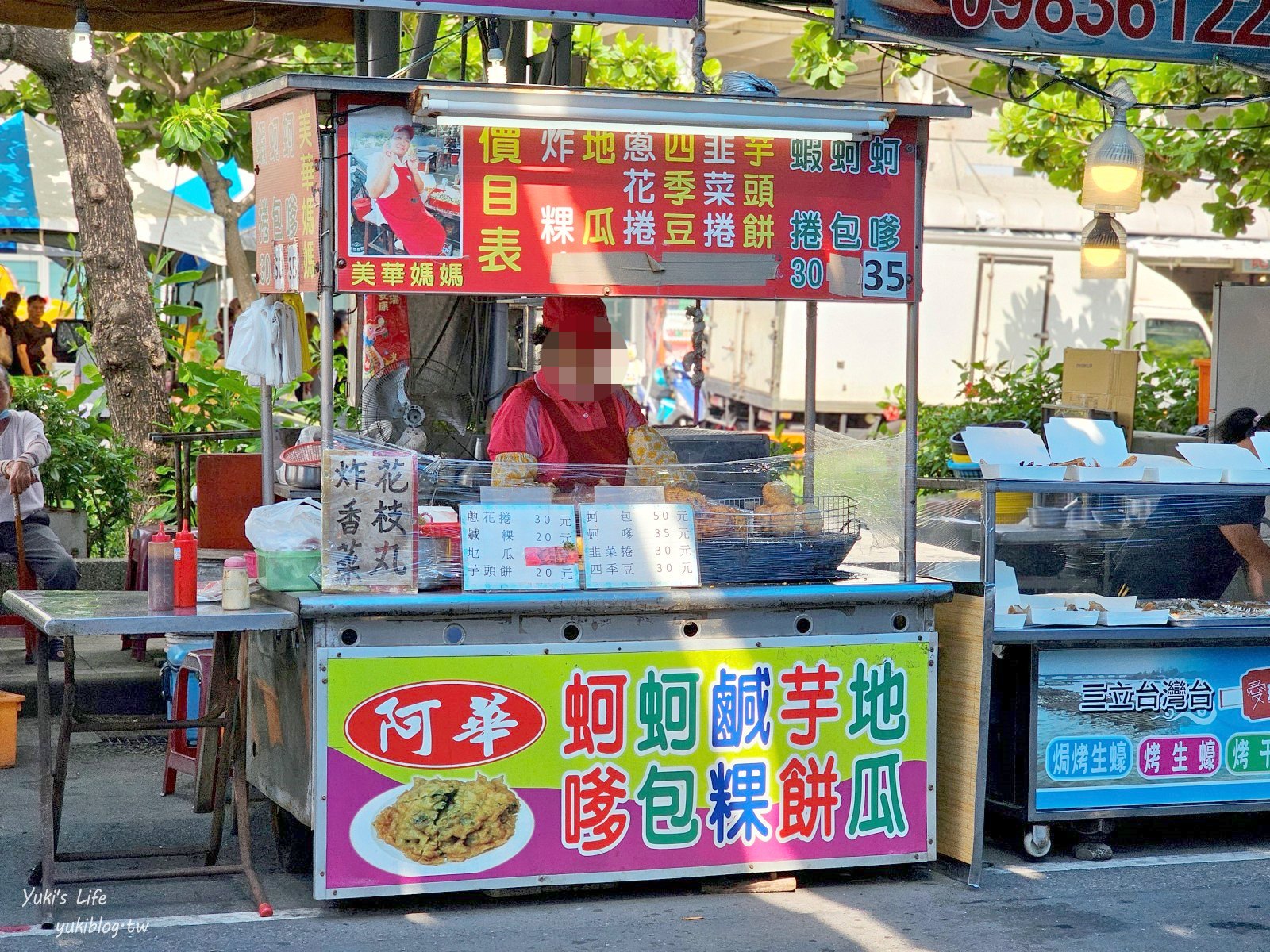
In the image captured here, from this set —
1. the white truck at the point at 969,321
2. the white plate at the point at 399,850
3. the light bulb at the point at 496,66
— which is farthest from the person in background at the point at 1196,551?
the white truck at the point at 969,321

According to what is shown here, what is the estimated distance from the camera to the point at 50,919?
421 cm

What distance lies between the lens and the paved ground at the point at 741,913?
13.8 ft

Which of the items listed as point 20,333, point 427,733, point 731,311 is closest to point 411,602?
point 427,733

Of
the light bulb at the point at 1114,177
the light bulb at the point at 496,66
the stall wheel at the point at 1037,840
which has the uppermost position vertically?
the light bulb at the point at 496,66

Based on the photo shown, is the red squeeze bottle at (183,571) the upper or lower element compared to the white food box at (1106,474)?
lower

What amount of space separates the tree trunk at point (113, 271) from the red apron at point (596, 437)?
446 cm

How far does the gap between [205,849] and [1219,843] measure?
3512 mm

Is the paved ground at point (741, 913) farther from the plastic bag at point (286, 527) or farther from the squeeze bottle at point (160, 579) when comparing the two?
the plastic bag at point (286, 527)

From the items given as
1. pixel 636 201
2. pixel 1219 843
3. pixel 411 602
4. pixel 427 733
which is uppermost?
pixel 636 201

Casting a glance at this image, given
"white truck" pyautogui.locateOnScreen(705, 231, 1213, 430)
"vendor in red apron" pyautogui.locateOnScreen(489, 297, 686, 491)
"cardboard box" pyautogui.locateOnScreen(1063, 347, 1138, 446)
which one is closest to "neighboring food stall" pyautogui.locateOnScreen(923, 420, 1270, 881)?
"vendor in red apron" pyautogui.locateOnScreen(489, 297, 686, 491)

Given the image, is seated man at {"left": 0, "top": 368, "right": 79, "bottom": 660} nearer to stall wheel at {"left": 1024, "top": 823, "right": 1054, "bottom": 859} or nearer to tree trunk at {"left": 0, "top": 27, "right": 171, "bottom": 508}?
tree trunk at {"left": 0, "top": 27, "right": 171, "bottom": 508}

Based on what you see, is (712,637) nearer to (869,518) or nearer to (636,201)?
(869,518)

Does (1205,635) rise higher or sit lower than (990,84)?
lower

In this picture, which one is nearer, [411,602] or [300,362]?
[411,602]
